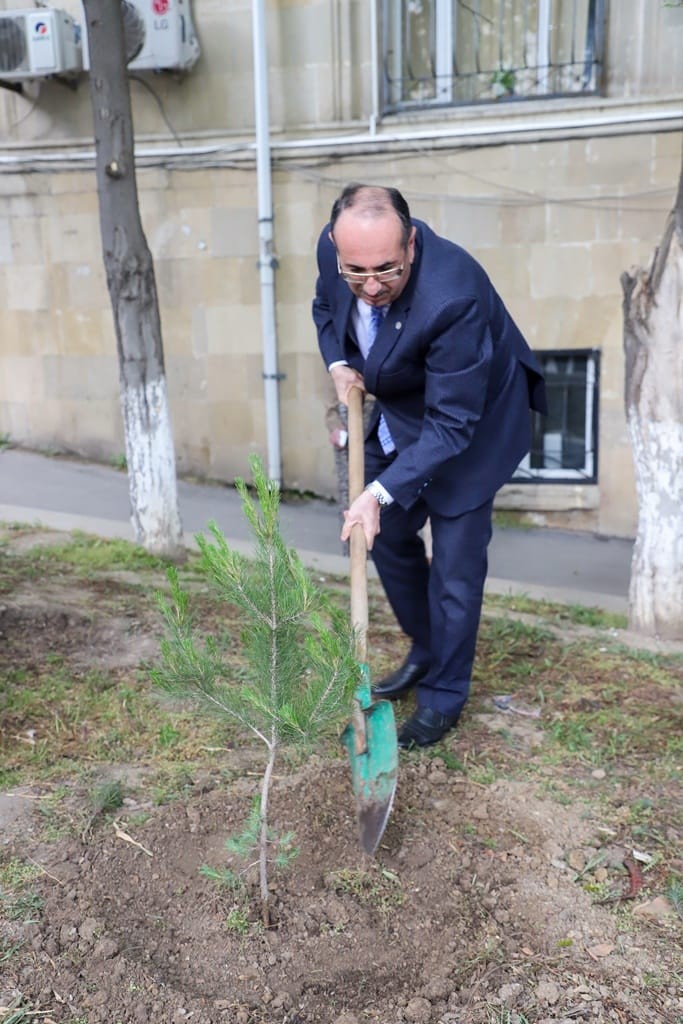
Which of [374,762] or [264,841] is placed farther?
[374,762]

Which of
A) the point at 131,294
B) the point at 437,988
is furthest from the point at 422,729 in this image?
the point at 131,294

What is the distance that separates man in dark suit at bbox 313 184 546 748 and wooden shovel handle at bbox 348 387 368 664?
45mm

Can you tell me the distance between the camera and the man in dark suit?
2.62m

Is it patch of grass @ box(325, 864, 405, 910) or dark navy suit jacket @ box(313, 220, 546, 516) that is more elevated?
dark navy suit jacket @ box(313, 220, 546, 516)

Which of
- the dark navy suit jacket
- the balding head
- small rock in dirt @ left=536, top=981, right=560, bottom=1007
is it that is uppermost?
the balding head

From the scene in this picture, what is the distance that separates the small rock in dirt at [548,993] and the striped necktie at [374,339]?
1748 mm

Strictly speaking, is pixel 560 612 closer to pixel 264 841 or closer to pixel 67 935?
pixel 264 841

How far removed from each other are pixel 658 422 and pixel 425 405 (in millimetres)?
1678

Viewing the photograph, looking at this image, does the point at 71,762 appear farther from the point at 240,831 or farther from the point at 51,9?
the point at 51,9

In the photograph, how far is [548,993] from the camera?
214 cm

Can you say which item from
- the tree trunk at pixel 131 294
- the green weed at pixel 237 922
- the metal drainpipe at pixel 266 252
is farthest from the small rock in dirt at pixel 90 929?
the metal drainpipe at pixel 266 252

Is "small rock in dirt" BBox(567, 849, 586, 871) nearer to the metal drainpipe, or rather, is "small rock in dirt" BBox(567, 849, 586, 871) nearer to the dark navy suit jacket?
the dark navy suit jacket

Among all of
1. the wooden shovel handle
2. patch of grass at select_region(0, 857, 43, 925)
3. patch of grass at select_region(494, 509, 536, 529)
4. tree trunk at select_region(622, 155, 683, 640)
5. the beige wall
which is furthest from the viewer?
patch of grass at select_region(494, 509, 536, 529)

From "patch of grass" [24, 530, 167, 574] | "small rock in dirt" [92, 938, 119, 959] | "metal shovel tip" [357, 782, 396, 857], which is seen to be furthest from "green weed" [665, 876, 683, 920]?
"patch of grass" [24, 530, 167, 574]
